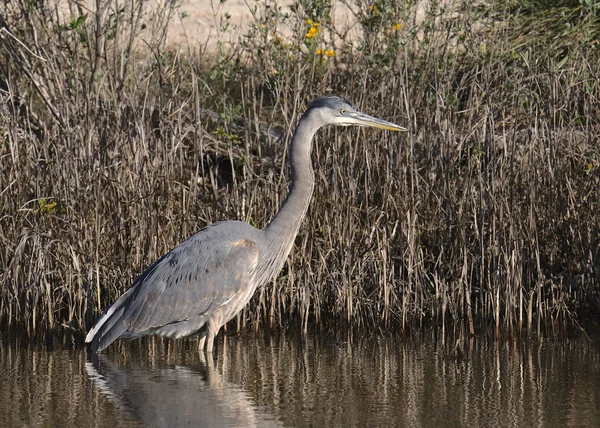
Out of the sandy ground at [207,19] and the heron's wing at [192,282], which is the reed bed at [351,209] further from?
the sandy ground at [207,19]

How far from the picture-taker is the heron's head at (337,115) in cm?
608

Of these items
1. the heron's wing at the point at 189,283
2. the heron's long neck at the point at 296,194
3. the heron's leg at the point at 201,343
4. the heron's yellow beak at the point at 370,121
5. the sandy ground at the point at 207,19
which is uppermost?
the sandy ground at the point at 207,19

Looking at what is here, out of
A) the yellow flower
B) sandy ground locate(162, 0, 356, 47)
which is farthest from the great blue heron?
sandy ground locate(162, 0, 356, 47)

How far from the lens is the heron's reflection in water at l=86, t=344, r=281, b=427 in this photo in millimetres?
4605

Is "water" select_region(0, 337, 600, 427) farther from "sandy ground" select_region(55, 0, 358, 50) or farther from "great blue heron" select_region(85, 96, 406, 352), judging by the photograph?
"sandy ground" select_region(55, 0, 358, 50)

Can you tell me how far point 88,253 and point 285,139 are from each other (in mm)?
1506

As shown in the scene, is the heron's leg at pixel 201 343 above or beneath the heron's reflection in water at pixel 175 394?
above

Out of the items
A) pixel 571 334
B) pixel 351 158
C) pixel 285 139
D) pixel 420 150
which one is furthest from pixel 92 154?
pixel 571 334

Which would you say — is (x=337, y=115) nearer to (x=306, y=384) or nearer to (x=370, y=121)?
(x=370, y=121)

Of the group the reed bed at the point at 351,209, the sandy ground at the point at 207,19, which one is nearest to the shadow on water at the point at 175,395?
the reed bed at the point at 351,209

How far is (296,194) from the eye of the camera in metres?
6.07

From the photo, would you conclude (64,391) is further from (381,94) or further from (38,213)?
(381,94)

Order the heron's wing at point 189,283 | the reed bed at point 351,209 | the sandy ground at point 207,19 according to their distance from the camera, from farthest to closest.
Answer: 1. the sandy ground at point 207,19
2. the reed bed at point 351,209
3. the heron's wing at point 189,283

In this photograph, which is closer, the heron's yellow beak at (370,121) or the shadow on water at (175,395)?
the shadow on water at (175,395)
